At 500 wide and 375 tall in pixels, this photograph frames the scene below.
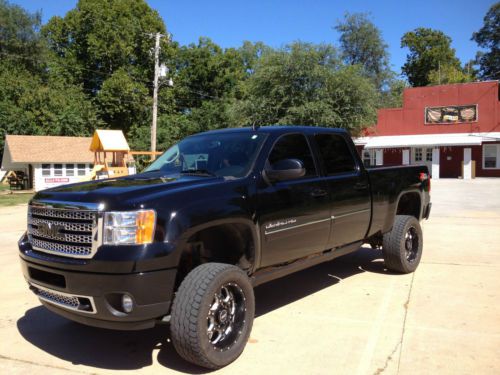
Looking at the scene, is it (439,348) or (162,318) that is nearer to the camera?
(162,318)

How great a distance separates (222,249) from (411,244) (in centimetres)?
348

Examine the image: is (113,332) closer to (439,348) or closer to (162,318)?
(162,318)

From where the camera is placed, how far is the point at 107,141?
27328 mm

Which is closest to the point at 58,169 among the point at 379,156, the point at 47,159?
the point at 47,159

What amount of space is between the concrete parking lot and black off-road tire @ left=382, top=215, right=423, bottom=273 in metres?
0.17

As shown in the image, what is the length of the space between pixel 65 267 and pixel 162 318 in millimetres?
800

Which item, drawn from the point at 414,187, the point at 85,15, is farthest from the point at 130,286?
the point at 85,15

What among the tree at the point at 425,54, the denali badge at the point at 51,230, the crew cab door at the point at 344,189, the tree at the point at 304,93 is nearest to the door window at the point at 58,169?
the tree at the point at 304,93

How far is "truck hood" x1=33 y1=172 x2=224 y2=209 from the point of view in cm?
341

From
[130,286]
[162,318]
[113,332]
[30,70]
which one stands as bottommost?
[113,332]

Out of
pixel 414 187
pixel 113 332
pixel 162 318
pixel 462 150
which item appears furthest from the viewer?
pixel 462 150

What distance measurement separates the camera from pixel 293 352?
12.9 ft

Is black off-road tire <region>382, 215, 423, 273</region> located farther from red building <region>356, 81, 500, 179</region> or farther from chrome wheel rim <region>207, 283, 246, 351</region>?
red building <region>356, 81, 500, 179</region>

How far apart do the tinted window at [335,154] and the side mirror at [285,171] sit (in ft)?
3.34
